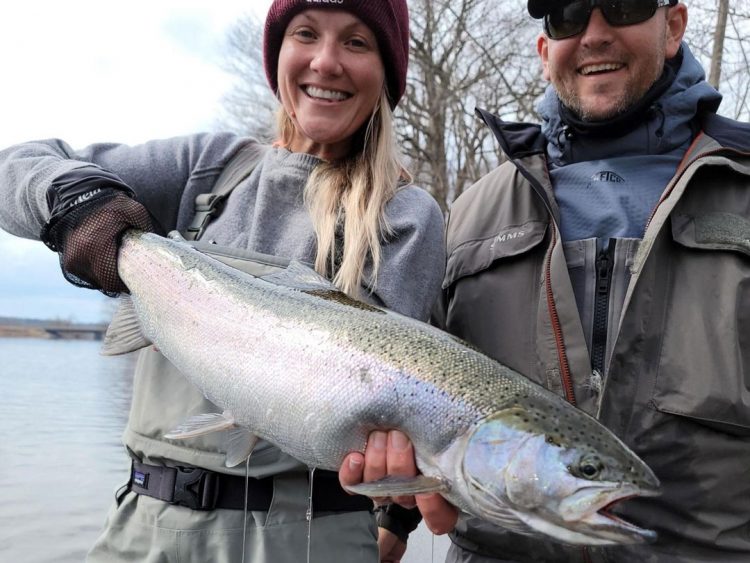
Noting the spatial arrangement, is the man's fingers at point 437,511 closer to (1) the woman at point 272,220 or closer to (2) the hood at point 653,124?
(1) the woman at point 272,220

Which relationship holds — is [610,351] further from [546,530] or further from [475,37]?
[475,37]

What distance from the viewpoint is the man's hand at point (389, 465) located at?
208cm

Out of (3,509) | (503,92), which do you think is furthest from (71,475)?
(503,92)

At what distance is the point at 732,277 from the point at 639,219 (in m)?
0.49

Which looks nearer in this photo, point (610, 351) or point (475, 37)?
point (610, 351)

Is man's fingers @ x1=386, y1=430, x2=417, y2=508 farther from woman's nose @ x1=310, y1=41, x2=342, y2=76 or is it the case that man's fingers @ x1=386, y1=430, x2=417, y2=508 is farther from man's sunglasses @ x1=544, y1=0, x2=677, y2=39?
man's sunglasses @ x1=544, y1=0, x2=677, y2=39

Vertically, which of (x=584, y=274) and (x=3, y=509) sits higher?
(x=584, y=274)

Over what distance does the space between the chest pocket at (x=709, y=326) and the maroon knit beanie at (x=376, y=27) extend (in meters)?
1.35

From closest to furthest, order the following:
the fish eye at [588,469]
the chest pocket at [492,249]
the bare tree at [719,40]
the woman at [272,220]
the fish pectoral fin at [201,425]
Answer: the fish eye at [588,469]
the fish pectoral fin at [201,425]
the woman at [272,220]
the chest pocket at [492,249]
the bare tree at [719,40]

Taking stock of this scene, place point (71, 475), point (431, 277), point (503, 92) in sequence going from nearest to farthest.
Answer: point (431, 277), point (71, 475), point (503, 92)

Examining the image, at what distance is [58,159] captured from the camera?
2801mm

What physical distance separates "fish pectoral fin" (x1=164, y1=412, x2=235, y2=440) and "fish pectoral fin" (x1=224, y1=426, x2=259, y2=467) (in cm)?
4

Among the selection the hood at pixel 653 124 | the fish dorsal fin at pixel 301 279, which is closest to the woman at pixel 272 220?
the fish dorsal fin at pixel 301 279

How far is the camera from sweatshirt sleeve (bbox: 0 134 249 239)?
279cm
